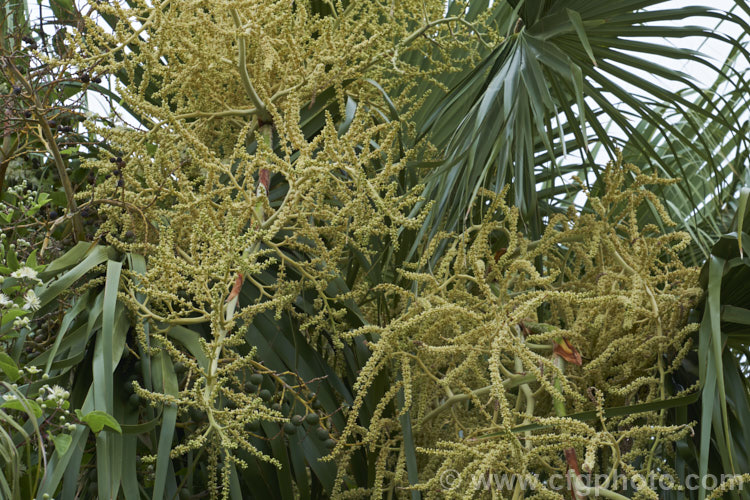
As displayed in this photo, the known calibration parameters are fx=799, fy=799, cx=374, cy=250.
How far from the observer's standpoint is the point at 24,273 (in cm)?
153

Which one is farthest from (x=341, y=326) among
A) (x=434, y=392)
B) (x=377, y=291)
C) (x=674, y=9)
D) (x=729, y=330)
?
(x=674, y=9)

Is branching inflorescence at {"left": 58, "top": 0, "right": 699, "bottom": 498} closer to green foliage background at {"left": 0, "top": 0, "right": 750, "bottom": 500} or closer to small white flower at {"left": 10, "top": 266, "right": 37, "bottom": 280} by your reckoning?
green foliage background at {"left": 0, "top": 0, "right": 750, "bottom": 500}

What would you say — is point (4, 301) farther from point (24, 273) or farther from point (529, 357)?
point (529, 357)

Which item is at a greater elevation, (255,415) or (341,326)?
(341,326)

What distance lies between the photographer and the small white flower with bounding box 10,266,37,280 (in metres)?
1.52

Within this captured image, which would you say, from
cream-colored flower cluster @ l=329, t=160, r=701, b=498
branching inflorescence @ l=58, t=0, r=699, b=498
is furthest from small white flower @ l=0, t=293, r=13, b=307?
cream-colored flower cluster @ l=329, t=160, r=701, b=498

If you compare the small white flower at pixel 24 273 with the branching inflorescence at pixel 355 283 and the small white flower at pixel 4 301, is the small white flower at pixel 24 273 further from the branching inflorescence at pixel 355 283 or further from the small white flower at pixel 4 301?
the branching inflorescence at pixel 355 283

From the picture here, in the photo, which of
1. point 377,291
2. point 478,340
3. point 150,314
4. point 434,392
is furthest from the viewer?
point 377,291

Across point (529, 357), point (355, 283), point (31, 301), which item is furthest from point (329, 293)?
point (31, 301)

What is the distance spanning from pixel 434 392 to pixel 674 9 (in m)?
1.14

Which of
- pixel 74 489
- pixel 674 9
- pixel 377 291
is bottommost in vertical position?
pixel 74 489

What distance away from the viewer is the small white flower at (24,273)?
152 centimetres

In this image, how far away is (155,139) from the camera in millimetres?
1974

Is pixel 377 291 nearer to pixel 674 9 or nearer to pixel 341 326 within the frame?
pixel 341 326
